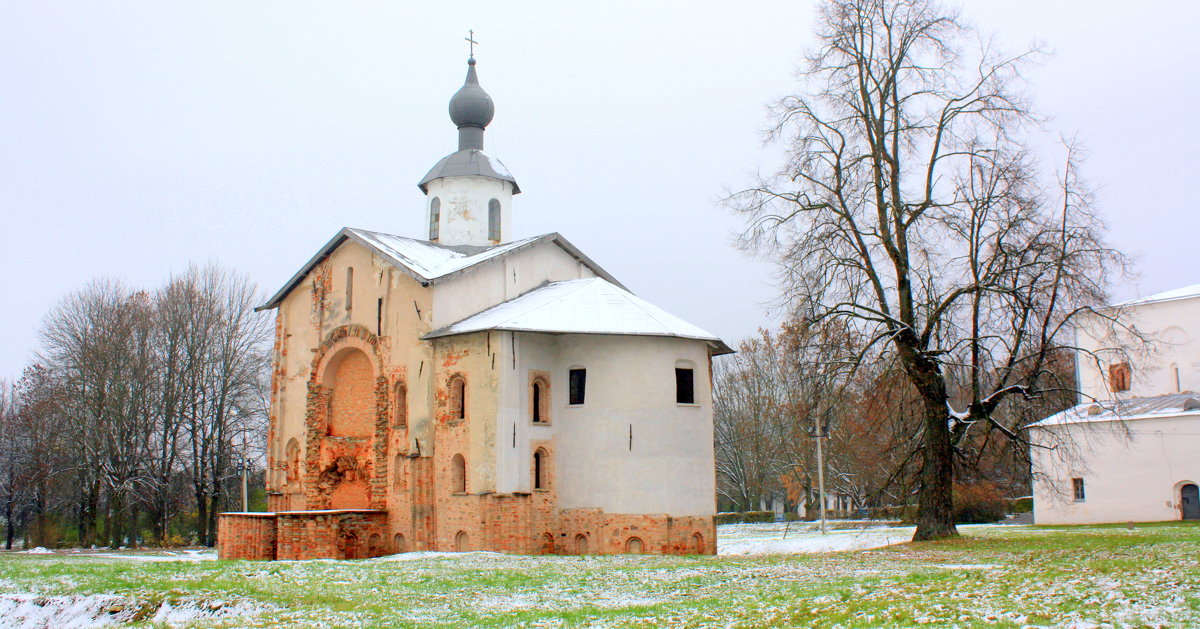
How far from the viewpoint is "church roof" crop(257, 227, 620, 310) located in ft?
73.8

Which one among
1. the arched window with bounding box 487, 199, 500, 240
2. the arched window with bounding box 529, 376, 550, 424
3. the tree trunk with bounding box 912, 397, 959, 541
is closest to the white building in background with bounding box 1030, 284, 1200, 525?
the tree trunk with bounding box 912, 397, 959, 541

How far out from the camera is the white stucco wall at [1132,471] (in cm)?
3136

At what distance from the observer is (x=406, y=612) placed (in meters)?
9.73

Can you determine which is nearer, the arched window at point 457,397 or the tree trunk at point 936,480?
the tree trunk at point 936,480

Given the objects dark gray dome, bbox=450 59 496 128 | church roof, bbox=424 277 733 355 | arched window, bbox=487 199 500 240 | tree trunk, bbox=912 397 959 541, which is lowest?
tree trunk, bbox=912 397 959 541

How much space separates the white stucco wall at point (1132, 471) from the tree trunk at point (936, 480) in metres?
15.2

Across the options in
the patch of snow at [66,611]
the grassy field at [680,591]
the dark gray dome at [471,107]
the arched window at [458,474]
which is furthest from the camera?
the dark gray dome at [471,107]

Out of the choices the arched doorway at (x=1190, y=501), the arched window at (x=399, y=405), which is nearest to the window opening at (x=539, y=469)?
the arched window at (x=399, y=405)

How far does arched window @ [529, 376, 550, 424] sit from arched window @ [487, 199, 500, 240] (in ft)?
25.6

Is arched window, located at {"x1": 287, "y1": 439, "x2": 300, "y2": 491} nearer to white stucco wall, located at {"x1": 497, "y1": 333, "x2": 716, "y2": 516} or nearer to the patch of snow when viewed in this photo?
white stucco wall, located at {"x1": 497, "y1": 333, "x2": 716, "y2": 516}

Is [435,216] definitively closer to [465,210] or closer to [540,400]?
[465,210]

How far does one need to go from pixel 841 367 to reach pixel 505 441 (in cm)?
725

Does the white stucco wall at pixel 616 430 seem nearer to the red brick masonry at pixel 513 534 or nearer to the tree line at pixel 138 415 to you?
the red brick masonry at pixel 513 534

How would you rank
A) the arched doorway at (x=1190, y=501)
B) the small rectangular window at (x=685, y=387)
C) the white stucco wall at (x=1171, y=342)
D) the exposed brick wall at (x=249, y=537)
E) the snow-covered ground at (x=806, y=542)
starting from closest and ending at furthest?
the exposed brick wall at (x=249, y=537), the small rectangular window at (x=685, y=387), the snow-covered ground at (x=806, y=542), the arched doorway at (x=1190, y=501), the white stucco wall at (x=1171, y=342)
